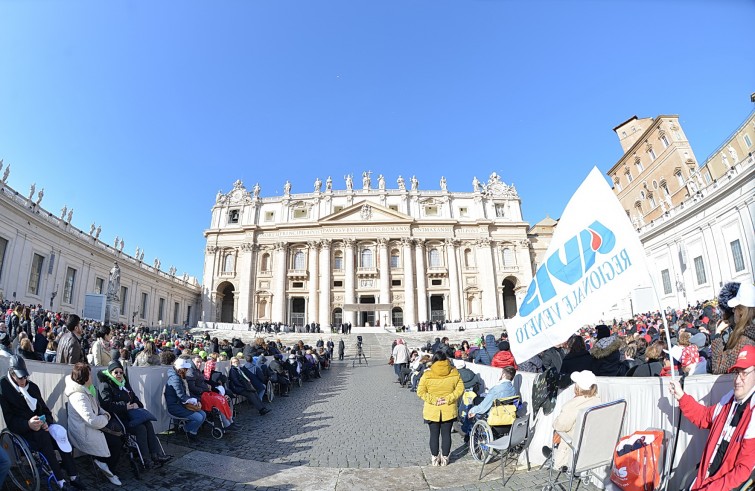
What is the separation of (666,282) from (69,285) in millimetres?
44434

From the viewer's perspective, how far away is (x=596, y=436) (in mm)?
3531

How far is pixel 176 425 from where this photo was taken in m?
6.97

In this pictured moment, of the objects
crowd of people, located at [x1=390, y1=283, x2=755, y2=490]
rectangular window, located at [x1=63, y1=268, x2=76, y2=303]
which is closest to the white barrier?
crowd of people, located at [x1=390, y1=283, x2=755, y2=490]

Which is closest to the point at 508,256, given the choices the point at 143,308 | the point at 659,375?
the point at 143,308

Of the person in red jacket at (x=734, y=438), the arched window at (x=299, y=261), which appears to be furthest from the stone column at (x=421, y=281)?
the person in red jacket at (x=734, y=438)

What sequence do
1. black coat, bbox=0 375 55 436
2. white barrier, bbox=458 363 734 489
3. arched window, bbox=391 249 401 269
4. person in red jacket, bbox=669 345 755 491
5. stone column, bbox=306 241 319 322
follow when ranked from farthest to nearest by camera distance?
1. arched window, bbox=391 249 401 269
2. stone column, bbox=306 241 319 322
3. black coat, bbox=0 375 55 436
4. white barrier, bbox=458 363 734 489
5. person in red jacket, bbox=669 345 755 491

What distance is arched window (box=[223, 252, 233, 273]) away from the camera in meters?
49.5

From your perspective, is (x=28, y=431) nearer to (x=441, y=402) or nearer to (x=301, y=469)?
(x=301, y=469)

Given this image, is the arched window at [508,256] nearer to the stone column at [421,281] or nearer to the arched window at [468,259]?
the arched window at [468,259]

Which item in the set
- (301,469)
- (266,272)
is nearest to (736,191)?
(301,469)

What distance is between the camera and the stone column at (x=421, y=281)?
45.4 metres

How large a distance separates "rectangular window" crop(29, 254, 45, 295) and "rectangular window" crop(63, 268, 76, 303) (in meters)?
2.52

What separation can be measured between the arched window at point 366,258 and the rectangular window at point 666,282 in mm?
28785

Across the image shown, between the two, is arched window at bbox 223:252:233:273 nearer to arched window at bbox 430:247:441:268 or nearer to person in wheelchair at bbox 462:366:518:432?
arched window at bbox 430:247:441:268
